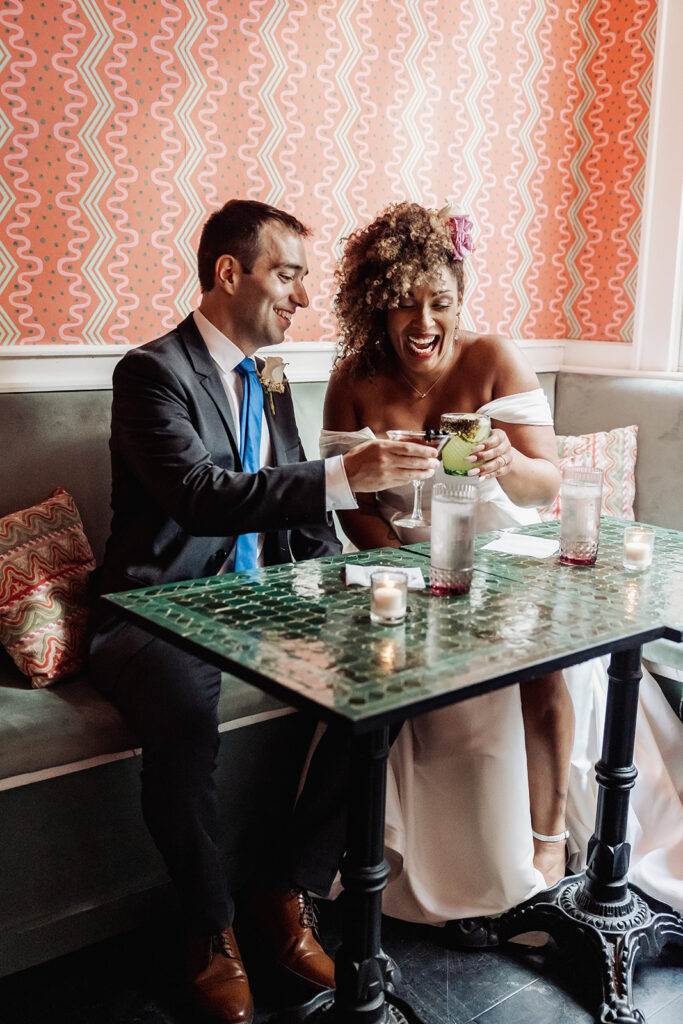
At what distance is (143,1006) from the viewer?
192cm

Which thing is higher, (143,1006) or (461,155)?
(461,155)

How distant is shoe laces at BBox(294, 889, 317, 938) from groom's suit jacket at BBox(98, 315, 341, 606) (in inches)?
29.1

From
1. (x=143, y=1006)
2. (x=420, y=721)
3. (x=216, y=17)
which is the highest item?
(x=216, y=17)

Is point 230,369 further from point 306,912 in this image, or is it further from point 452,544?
point 306,912

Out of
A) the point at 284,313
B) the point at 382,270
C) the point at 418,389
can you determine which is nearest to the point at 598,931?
the point at 418,389

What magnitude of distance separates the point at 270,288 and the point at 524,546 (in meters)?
0.90

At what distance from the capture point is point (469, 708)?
213 cm

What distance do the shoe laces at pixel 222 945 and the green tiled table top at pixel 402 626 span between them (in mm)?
718

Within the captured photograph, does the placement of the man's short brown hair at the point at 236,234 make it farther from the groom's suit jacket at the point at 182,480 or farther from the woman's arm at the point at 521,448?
the woman's arm at the point at 521,448

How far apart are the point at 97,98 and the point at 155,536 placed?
1.32 m

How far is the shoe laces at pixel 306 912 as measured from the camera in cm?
204

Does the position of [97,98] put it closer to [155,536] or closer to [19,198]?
[19,198]

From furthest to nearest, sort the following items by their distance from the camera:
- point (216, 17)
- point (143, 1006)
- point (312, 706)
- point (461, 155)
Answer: point (461, 155)
point (216, 17)
point (143, 1006)
point (312, 706)

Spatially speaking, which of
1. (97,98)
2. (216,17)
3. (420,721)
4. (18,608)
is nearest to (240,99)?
(216,17)
